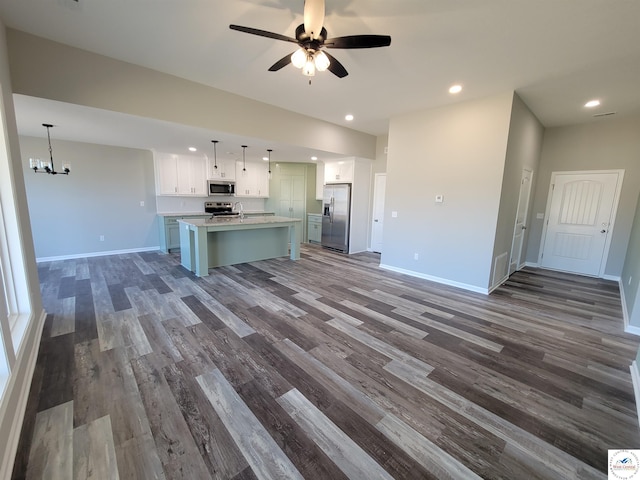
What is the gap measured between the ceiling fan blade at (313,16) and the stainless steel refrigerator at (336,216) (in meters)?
4.68

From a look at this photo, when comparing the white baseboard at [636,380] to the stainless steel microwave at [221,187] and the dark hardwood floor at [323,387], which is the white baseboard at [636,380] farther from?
the stainless steel microwave at [221,187]

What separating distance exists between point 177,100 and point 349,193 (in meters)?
4.15

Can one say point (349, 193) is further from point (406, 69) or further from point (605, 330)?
point (605, 330)

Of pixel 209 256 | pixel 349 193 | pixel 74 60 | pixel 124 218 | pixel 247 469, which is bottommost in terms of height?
pixel 247 469

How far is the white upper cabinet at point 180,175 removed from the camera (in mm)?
6242

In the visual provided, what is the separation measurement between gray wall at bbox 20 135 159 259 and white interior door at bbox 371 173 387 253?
5.60 meters

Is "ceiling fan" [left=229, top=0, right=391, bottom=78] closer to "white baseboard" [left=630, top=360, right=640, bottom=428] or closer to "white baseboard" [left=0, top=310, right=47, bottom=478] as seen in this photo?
"white baseboard" [left=0, top=310, right=47, bottom=478]

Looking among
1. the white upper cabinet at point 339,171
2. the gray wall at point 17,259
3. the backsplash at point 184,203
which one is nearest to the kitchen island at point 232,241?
the backsplash at point 184,203

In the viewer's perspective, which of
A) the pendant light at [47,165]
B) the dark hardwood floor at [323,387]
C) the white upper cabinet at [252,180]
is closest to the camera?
the dark hardwood floor at [323,387]

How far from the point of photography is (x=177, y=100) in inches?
139

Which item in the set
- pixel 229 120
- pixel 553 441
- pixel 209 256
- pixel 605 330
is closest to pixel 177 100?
pixel 229 120

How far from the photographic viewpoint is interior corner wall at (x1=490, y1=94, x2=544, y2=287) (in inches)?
149

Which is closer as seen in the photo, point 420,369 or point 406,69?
point 420,369

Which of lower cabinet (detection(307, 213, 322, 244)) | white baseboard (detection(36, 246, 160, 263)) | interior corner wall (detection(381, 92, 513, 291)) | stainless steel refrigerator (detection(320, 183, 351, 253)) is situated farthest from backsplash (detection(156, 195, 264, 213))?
interior corner wall (detection(381, 92, 513, 291))
